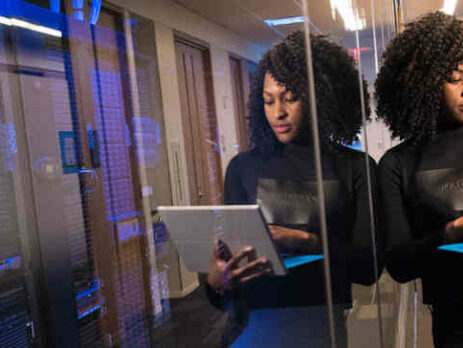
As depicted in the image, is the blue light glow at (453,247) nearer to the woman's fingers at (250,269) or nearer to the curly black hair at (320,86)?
the curly black hair at (320,86)

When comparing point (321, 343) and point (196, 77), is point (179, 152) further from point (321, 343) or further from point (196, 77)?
point (321, 343)

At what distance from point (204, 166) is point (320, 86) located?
1.14ft

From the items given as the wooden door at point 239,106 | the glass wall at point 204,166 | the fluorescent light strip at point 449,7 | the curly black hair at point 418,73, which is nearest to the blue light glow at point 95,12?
the glass wall at point 204,166

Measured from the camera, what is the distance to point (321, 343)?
117 cm

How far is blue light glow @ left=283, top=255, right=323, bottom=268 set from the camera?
42.3 inches

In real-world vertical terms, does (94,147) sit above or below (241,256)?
above

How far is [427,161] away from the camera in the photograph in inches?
50.6

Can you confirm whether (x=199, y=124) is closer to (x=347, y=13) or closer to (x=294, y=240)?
(x=294, y=240)

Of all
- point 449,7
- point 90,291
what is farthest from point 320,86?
point 90,291

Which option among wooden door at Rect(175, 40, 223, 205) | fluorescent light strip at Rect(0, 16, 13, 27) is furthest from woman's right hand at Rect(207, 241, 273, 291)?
fluorescent light strip at Rect(0, 16, 13, 27)

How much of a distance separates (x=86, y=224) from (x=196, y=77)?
55cm

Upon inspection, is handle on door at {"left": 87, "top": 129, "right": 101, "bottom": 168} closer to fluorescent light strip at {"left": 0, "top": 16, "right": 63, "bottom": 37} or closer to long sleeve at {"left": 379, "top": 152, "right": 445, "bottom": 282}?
fluorescent light strip at {"left": 0, "top": 16, "right": 63, "bottom": 37}

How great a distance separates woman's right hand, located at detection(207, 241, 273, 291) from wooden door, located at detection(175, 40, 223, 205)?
0.11 m

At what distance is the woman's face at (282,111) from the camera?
102 cm
